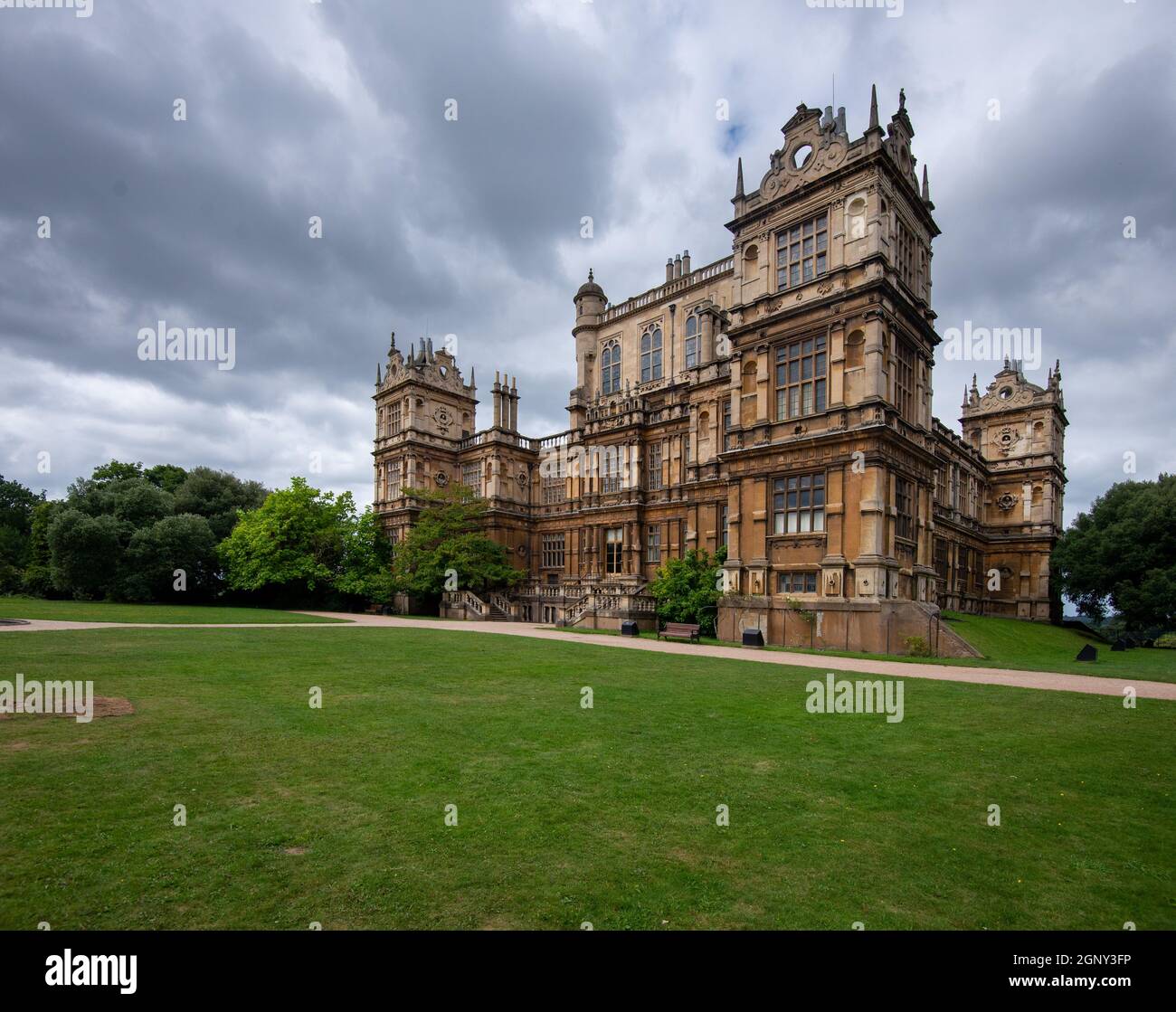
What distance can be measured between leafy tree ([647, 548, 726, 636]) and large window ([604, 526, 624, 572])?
26.3ft

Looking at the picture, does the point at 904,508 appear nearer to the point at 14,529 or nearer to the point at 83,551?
the point at 83,551

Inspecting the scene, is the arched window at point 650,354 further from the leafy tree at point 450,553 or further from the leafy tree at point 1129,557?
the leafy tree at point 1129,557

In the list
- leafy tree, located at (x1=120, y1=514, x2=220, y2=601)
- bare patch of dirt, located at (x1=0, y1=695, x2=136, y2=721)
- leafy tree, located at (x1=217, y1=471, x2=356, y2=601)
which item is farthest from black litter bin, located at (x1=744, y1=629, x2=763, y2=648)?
leafy tree, located at (x1=120, y1=514, x2=220, y2=601)

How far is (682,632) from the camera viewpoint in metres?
28.2

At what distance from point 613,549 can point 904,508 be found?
20341 millimetres

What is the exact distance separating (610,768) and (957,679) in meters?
13.2

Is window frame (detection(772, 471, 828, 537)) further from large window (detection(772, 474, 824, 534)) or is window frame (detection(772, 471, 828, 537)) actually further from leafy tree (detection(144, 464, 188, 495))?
leafy tree (detection(144, 464, 188, 495))

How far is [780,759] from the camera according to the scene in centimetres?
884

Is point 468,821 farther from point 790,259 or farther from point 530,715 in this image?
point 790,259

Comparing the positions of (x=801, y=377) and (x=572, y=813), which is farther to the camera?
(x=801, y=377)

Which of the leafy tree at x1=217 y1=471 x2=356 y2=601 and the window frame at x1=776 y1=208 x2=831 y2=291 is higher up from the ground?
the window frame at x1=776 y1=208 x2=831 y2=291

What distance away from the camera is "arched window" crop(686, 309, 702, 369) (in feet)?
141

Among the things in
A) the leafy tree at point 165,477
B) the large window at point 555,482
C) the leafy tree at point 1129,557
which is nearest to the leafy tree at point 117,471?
the leafy tree at point 165,477

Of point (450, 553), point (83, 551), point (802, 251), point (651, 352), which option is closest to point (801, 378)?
point (802, 251)
